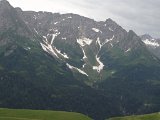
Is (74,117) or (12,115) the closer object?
(12,115)

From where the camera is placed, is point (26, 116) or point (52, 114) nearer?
point (26, 116)

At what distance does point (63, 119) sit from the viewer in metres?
178

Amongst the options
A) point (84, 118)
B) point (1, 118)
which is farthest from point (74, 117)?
point (1, 118)

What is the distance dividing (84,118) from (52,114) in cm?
1517

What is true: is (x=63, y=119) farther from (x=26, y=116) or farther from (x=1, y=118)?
(x=1, y=118)

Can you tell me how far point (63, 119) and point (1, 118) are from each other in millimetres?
32534

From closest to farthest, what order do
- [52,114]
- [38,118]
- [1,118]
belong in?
[1,118], [38,118], [52,114]

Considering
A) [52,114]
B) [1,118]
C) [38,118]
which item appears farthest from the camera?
[52,114]

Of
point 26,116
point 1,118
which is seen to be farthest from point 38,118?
point 1,118

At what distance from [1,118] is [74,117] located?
4182cm

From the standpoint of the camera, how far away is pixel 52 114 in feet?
603

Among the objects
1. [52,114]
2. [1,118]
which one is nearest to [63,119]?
[52,114]

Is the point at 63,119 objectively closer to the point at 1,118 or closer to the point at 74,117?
the point at 74,117

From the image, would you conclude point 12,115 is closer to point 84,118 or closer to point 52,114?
point 52,114
